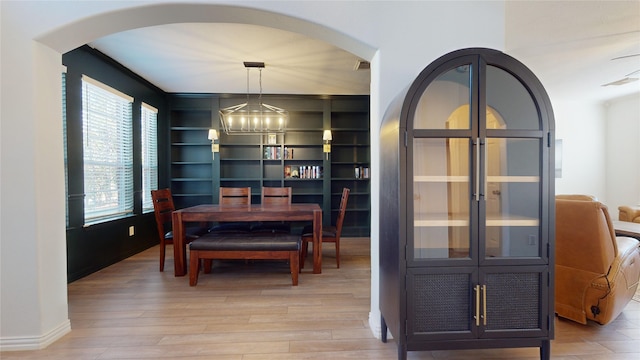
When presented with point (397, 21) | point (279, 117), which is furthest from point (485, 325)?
point (279, 117)

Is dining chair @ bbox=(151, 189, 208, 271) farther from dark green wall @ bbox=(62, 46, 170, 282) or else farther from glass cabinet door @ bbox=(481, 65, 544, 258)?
glass cabinet door @ bbox=(481, 65, 544, 258)

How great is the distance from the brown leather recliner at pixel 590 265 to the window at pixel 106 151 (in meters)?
4.71

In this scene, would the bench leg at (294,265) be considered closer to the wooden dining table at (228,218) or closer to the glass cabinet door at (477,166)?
the wooden dining table at (228,218)

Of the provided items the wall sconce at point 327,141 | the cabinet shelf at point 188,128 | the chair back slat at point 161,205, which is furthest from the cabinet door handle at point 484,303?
the cabinet shelf at point 188,128

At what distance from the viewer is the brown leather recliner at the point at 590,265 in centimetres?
195

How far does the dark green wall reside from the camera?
117 inches

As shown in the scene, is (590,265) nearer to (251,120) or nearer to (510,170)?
(510,170)

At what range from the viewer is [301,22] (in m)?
1.87

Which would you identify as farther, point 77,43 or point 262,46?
point 262,46

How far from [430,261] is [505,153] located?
756mm

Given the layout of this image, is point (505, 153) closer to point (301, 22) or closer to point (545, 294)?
point (545, 294)

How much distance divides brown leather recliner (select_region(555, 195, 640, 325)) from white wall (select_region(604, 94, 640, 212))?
A: 14.7ft

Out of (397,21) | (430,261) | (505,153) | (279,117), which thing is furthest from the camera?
(279,117)

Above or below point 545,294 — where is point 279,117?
above
